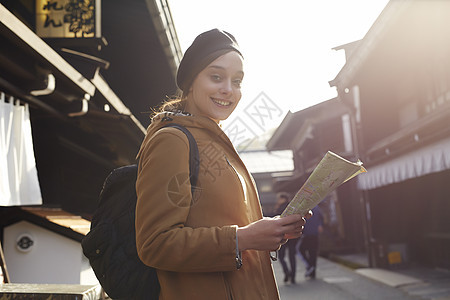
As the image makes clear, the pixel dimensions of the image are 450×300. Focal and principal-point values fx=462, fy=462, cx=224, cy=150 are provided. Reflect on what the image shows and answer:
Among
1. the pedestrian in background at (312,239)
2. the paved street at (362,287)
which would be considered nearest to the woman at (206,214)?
the paved street at (362,287)

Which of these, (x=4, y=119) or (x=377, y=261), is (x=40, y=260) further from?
(x=377, y=261)

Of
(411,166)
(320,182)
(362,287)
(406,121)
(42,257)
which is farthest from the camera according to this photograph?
(406,121)

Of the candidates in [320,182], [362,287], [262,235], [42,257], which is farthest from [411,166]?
[262,235]

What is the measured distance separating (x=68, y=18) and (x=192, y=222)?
485cm

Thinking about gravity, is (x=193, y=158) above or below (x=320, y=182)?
above

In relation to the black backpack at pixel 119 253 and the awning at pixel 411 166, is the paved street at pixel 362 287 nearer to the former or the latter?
the awning at pixel 411 166

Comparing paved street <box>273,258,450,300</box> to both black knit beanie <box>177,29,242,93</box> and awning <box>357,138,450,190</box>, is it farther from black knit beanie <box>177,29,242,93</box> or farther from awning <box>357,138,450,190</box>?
black knit beanie <box>177,29,242,93</box>

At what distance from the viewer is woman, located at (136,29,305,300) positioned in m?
1.55

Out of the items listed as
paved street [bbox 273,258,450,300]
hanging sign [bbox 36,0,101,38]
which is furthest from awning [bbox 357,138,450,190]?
hanging sign [bbox 36,0,101,38]

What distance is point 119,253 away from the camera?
1.81m

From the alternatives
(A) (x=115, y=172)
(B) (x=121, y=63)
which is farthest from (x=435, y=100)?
(A) (x=115, y=172)

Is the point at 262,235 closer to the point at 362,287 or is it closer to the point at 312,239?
the point at 362,287

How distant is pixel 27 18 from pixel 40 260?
10.1ft

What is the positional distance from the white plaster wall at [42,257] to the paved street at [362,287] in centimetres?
448
